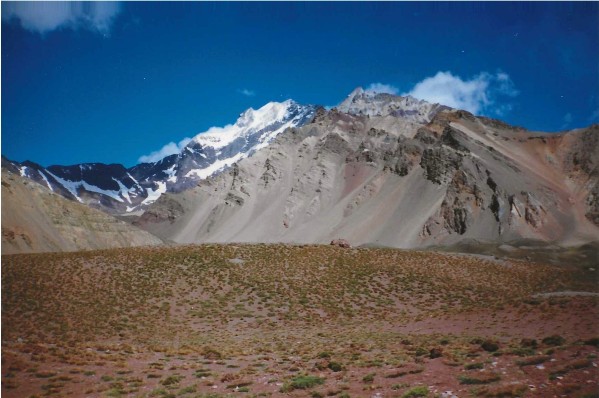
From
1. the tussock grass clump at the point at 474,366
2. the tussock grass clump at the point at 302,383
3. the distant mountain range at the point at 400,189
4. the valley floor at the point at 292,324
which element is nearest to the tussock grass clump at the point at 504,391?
the valley floor at the point at 292,324

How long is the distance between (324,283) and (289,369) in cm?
2447

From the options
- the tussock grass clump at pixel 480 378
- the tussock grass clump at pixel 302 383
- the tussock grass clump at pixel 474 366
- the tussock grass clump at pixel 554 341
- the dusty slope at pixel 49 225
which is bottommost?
the tussock grass clump at pixel 554 341

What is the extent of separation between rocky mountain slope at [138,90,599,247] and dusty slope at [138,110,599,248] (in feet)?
1.28

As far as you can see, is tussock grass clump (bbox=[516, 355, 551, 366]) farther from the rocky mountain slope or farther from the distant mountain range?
the rocky mountain slope

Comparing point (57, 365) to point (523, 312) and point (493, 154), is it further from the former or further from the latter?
point (493, 154)

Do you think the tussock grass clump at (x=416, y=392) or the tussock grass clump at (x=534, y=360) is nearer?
the tussock grass clump at (x=416, y=392)

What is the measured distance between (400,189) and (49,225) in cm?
9557

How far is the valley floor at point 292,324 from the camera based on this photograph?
1430cm

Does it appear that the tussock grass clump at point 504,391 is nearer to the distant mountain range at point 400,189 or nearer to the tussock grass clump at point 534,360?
the tussock grass clump at point 534,360

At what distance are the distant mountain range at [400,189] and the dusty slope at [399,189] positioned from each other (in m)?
0.40

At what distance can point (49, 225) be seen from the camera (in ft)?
244

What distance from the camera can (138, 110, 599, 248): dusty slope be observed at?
10562cm

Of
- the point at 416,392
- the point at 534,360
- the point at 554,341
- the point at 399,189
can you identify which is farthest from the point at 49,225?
the point at 399,189

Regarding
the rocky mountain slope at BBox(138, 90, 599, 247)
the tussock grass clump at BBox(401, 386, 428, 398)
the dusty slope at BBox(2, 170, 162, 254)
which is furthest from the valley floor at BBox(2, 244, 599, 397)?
the rocky mountain slope at BBox(138, 90, 599, 247)
